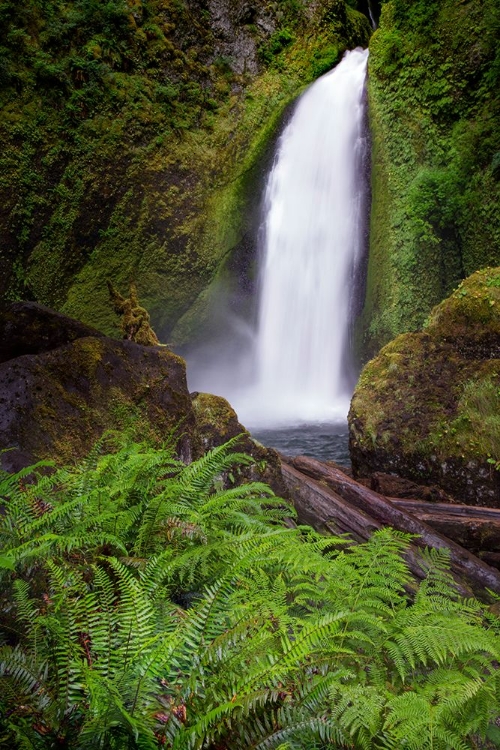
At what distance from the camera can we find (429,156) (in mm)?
10922

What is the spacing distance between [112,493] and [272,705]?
1.08 meters

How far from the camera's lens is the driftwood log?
4.19 m

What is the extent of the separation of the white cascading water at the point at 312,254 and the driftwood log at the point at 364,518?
21.8 feet

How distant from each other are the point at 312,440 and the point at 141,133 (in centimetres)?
978

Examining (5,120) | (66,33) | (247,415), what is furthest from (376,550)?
(66,33)

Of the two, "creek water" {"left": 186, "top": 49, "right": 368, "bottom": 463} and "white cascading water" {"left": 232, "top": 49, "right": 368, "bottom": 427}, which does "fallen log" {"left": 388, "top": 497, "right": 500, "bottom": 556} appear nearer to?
"creek water" {"left": 186, "top": 49, "right": 368, "bottom": 463}

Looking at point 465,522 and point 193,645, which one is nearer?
point 193,645

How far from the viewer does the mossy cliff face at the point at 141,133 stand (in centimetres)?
1166

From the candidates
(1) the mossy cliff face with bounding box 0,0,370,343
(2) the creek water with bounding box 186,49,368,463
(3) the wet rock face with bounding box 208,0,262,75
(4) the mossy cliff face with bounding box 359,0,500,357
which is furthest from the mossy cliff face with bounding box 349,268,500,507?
(3) the wet rock face with bounding box 208,0,262,75

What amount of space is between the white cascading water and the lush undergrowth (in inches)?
382

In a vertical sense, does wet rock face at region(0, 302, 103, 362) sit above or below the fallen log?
above

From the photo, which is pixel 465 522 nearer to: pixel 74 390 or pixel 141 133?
pixel 74 390

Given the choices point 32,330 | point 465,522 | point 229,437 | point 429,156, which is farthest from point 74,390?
point 429,156

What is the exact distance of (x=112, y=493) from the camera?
6.43 feet
